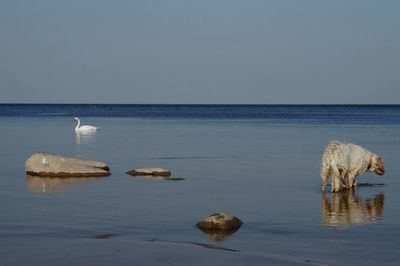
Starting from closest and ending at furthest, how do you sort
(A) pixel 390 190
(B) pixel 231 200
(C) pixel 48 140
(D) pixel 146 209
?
(D) pixel 146 209
(B) pixel 231 200
(A) pixel 390 190
(C) pixel 48 140

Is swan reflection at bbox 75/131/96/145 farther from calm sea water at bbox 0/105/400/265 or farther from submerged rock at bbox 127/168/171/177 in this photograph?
submerged rock at bbox 127/168/171/177

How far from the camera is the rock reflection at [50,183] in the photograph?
23.4 m

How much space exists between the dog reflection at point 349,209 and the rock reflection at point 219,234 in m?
2.46

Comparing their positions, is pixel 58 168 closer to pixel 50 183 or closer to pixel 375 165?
pixel 50 183

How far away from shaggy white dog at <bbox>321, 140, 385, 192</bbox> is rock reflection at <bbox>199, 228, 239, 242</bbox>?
7.32 m

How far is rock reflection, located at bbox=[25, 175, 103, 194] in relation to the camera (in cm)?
2336

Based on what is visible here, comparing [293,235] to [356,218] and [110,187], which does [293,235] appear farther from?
[110,187]

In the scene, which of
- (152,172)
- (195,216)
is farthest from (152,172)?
(195,216)

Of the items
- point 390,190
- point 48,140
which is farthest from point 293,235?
point 48,140

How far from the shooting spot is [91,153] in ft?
125

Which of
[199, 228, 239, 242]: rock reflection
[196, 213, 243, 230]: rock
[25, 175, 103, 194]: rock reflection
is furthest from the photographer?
[25, 175, 103, 194]: rock reflection

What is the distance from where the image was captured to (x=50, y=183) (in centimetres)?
2511

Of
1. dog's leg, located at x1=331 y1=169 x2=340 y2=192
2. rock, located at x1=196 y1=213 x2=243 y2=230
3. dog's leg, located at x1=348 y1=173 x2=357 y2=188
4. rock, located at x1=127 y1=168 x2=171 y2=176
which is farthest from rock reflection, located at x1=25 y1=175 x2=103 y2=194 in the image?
dog's leg, located at x1=348 y1=173 x2=357 y2=188

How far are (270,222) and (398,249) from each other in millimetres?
3668
